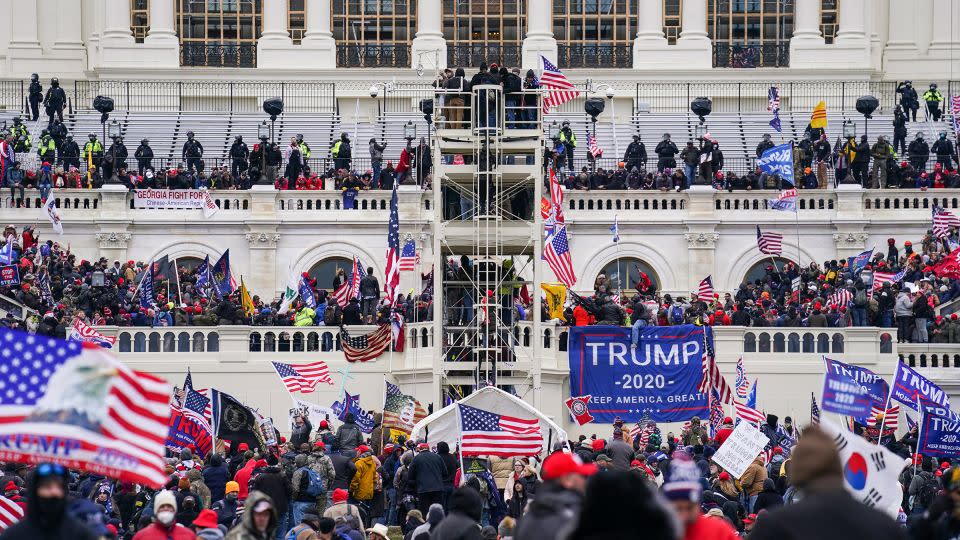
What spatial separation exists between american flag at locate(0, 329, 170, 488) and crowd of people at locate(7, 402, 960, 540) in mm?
401

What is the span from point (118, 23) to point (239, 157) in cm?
1579

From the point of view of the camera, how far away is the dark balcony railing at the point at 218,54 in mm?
72125

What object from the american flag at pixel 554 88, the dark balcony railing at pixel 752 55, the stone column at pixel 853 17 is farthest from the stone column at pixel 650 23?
the american flag at pixel 554 88

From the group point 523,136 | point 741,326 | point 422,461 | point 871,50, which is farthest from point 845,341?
point 871,50

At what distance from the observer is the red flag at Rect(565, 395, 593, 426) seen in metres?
43.1

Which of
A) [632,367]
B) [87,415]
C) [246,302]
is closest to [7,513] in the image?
[87,415]

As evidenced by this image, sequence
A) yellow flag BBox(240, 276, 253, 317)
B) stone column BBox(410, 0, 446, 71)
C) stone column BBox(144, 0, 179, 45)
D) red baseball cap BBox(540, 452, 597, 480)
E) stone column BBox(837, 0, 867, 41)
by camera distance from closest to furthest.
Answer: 1. red baseball cap BBox(540, 452, 597, 480)
2. yellow flag BBox(240, 276, 253, 317)
3. stone column BBox(410, 0, 446, 71)
4. stone column BBox(144, 0, 179, 45)
5. stone column BBox(837, 0, 867, 41)

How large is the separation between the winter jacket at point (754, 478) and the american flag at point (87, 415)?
13394 mm

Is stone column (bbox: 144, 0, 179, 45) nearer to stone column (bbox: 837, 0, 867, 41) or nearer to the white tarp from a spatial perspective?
stone column (bbox: 837, 0, 867, 41)

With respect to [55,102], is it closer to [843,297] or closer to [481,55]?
[481,55]

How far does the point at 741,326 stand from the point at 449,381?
6.87 m

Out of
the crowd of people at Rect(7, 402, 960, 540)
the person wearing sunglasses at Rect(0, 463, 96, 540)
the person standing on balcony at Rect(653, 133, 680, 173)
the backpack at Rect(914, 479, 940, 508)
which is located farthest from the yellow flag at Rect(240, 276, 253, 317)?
the person wearing sunglasses at Rect(0, 463, 96, 540)

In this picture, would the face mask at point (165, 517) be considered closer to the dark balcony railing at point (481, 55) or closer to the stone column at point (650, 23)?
the dark balcony railing at point (481, 55)

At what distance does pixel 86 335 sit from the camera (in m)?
42.9
